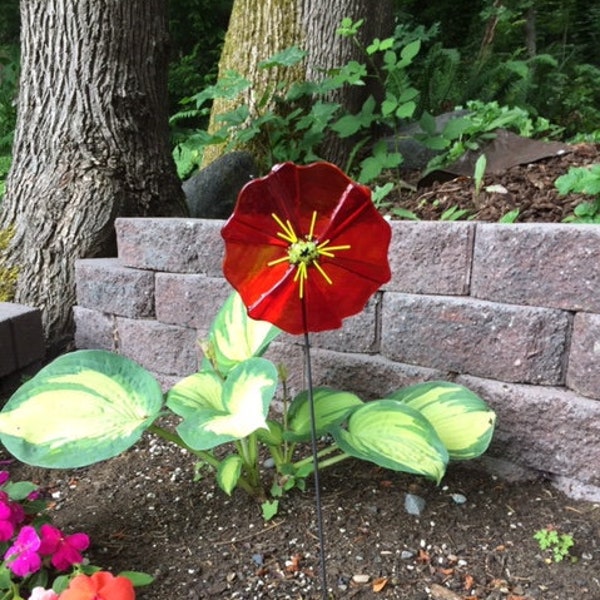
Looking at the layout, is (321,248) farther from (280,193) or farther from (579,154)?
(579,154)

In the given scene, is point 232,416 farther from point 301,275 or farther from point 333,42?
point 333,42

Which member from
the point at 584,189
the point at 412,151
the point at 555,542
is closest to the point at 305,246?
the point at 555,542

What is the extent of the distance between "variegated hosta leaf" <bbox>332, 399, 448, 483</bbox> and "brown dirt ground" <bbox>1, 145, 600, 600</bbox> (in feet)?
0.83

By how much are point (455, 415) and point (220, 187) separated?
180cm

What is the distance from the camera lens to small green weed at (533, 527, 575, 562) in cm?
161

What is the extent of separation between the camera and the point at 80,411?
1.57 metres

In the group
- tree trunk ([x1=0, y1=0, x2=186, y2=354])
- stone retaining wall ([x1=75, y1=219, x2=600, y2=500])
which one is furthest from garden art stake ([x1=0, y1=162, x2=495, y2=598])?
tree trunk ([x1=0, y1=0, x2=186, y2=354])

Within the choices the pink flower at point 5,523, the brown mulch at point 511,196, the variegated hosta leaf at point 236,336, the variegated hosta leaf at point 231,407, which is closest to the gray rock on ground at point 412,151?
the brown mulch at point 511,196

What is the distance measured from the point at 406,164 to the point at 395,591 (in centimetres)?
241

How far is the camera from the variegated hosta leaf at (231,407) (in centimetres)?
135

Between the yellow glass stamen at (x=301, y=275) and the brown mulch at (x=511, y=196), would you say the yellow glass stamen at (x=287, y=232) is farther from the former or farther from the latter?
the brown mulch at (x=511, y=196)

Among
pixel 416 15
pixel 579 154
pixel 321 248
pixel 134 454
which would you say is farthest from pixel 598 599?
pixel 416 15

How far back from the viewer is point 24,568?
1355 millimetres

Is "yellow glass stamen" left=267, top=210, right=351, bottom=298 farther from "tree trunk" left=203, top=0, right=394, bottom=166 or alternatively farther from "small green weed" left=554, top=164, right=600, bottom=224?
"tree trunk" left=203, top=0, right=394, bottom=166
